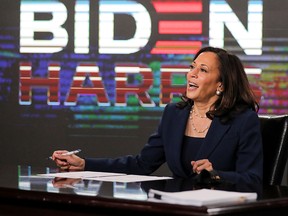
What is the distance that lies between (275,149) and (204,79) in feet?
1.38

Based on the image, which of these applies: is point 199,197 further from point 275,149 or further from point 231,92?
point 231,92

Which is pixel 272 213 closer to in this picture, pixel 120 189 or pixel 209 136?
pixel 120 189

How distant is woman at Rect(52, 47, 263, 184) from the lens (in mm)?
2695

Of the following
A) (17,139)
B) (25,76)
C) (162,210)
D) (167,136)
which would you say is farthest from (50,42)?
(162,210)

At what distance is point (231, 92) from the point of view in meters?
2.86

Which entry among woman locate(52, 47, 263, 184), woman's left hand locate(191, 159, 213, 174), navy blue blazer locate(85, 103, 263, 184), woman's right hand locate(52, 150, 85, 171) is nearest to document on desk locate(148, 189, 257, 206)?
woman's left hand locate(191, 159, 213, 174)

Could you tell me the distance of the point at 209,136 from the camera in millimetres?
2742

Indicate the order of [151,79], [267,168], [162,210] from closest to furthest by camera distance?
[162,210] < [267,168] < [151,79]

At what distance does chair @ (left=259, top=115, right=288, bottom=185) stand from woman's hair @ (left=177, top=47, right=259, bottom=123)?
0.12 meters

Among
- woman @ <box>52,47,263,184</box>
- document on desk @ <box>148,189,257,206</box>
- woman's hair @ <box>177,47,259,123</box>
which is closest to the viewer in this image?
document on desk @ <box>148,189,257,206</box>

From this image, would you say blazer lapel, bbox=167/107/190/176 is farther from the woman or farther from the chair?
the chair

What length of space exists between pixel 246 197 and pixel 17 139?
366cm

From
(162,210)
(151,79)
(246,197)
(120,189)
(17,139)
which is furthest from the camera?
(17,139)

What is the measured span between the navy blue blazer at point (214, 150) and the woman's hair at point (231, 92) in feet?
0.14
